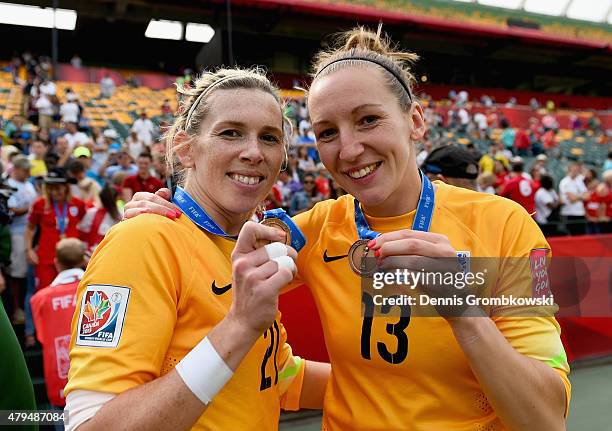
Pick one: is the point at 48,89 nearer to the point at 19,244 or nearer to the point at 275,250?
the point at 19,244

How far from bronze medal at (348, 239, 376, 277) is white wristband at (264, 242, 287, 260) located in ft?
1.32

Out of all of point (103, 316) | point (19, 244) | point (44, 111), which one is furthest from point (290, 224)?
point (44, 111)

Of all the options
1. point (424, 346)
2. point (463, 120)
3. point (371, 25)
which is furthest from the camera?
point (371, 25)

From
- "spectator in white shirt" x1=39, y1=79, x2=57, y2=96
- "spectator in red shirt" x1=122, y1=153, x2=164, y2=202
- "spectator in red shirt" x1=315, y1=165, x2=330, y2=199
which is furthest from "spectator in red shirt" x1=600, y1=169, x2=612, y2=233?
"spectator in white shirt" x1=39, y1=79, x2=57, y2=96

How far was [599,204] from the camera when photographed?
9711 millimetres

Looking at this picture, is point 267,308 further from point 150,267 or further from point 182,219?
point 182,219

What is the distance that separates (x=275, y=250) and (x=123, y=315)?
1.39 feet

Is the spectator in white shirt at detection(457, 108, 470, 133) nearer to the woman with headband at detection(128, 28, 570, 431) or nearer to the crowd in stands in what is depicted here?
the crowd in stands

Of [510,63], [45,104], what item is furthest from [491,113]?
[45,104]

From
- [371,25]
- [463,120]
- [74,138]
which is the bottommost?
[74,138]

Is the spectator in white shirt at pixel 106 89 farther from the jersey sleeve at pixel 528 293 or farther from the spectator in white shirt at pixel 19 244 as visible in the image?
the jersey sleeve at pixel 528 293

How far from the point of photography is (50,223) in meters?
5.15

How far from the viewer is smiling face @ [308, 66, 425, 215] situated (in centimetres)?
166

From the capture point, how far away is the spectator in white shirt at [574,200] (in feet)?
31.3
